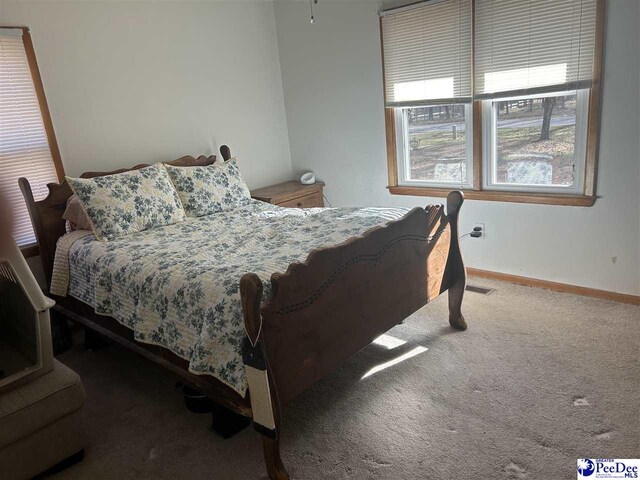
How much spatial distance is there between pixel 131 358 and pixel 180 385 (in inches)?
21.6

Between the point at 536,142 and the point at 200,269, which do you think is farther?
the point at 536,142

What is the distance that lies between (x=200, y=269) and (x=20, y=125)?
1.70m

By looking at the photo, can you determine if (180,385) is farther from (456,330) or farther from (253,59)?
(253,59)

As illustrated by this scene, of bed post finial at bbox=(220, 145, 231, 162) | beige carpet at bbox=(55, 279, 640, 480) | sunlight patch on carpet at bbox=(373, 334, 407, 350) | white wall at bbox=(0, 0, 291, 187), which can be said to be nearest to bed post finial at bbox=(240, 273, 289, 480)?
beige carpet at bbox=(55, 279, 640, 480)

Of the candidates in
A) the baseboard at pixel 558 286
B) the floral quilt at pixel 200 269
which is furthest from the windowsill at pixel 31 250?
the baseboard at pixel 558 286

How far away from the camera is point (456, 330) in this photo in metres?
2.87

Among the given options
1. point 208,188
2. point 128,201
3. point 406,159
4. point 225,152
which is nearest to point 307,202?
point 225,152

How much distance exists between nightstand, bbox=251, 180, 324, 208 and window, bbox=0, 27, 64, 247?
1.48 metres

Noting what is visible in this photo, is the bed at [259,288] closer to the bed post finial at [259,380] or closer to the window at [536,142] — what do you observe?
the bed post finial at [259,380]

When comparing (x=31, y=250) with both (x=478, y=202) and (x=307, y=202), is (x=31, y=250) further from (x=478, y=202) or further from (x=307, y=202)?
(x=478, y=202)

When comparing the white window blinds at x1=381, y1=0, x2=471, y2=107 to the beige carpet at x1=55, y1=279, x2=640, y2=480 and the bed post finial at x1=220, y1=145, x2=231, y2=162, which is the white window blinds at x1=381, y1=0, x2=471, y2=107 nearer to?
the bed post finial at x1=220, y1=145, x2=231, y2=162

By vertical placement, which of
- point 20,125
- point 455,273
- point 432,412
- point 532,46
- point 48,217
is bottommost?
point 432,412

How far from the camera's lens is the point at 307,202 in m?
4.18

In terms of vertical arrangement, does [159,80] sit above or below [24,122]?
above
